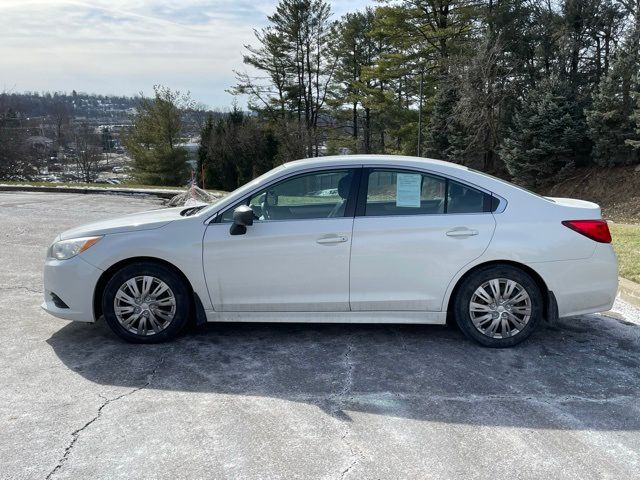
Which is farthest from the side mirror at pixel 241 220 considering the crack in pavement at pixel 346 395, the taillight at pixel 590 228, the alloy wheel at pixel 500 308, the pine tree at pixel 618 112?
the pine tree at pixel 618 112

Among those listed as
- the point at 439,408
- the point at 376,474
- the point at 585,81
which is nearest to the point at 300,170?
the point at 439,408

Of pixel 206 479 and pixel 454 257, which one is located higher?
pixel 454 257

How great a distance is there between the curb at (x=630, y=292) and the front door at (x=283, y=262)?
3.29 metres

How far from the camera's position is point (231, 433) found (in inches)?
121

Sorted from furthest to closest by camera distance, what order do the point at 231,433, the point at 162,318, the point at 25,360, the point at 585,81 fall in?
the point at 585,81
the point at 162,318
the point at 25,360
the point at 231,433

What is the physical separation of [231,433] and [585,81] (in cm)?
2507

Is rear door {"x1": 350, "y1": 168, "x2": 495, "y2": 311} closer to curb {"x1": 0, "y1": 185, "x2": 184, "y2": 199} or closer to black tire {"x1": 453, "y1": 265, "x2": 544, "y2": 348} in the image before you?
black tire {"x1": 453, "y1": 265, "x2": 544, "y2": 348}

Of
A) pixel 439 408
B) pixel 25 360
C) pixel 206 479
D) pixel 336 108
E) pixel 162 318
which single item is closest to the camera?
pixel 206 479

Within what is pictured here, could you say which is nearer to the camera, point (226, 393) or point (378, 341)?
point (226, 393)

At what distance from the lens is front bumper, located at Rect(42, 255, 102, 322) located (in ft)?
14.0

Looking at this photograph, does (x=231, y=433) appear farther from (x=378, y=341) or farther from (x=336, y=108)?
(x=336, y=108)

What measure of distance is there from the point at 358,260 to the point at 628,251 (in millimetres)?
5121

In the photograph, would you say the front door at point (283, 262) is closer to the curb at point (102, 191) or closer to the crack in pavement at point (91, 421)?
the crack in pavement at point (91, 421)

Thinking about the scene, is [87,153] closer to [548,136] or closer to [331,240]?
[548,136]
